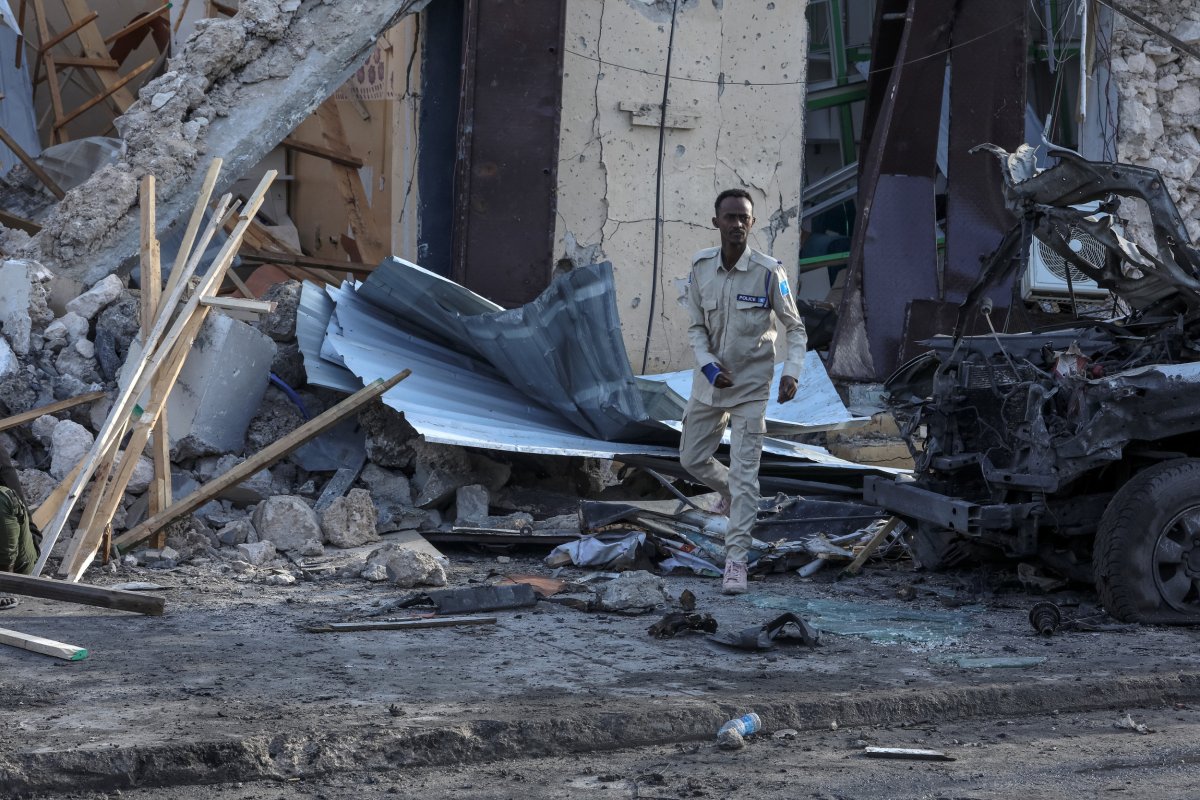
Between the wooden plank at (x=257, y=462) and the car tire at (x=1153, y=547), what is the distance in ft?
12.0

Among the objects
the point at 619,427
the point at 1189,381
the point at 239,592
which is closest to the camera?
the point at 1189,381

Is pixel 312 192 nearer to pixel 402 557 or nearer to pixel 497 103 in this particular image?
pixel 497 103

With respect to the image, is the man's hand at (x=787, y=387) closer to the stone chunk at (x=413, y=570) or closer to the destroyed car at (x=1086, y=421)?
the destroyed car at (x=1086, y=421)

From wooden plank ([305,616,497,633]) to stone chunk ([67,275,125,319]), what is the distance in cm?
353

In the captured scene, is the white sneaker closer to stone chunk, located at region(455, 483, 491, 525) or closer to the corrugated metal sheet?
stone chunk, located at region(455, 483, 491, 525)

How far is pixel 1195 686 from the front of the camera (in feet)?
15.9

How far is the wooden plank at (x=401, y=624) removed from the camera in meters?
5.38

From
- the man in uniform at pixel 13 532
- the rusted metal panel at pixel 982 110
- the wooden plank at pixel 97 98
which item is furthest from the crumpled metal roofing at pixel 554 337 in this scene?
the wooden plank at pixel 97 98

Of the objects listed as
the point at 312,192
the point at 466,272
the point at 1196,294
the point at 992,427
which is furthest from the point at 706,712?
the point at 312,192

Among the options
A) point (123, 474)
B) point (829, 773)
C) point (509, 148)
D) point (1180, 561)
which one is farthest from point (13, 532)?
point (509, 148)

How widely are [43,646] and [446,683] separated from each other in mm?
1377

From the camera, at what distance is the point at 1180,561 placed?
5.73m

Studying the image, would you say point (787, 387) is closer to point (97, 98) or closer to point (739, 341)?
point (739, 341)

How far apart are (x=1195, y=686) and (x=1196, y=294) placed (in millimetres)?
1866
